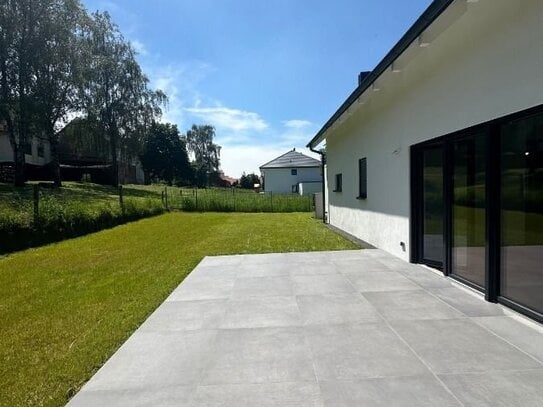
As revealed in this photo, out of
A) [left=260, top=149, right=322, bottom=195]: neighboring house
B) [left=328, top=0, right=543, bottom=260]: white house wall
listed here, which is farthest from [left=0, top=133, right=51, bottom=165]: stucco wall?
[left=328, top=0, right=543, bottom=260]: white house wall

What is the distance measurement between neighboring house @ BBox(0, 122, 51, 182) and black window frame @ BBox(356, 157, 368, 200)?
21.7m

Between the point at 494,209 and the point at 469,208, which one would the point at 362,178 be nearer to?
the point at 469,208

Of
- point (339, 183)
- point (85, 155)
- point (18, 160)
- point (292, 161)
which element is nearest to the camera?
point (339, 183)

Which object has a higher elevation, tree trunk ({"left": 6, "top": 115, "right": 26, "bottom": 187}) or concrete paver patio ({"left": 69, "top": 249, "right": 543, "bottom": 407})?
tree trunk ({"left": 6, "top": 115, "right": 26, "bottom": 187})

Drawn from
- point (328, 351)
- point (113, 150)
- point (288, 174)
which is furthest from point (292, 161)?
point (328, 351)

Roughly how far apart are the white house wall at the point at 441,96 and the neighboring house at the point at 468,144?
0.01 m

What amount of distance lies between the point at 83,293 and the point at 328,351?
3.56 metres

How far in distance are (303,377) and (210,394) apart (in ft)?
2.03

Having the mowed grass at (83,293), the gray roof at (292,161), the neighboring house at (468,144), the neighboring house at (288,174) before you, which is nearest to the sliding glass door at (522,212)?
the neighboring house at (468,144)

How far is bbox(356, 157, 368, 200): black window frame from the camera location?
871 cm

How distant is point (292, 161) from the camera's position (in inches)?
1709

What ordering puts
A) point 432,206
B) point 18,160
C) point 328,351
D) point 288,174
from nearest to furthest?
1. point 328,351
2. point 432,206
3. point 18,160
4. point 288,174

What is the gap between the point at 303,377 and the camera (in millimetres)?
2555

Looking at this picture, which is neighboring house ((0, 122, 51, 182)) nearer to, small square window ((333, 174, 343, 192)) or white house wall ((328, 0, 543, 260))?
small square window ((333, 174, 343, 192))
